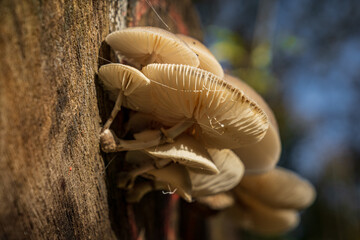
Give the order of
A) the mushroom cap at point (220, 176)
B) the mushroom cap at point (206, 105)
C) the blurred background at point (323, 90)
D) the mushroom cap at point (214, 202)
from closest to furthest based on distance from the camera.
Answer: the mushroom cap at point (206, 105)
the mushroom cap at point (220, 176)
the mushroom cap at point (214, 202)
the blurred background at point (323, 90)

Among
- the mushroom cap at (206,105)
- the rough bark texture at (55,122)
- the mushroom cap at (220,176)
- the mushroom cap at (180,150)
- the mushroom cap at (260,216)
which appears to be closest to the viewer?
the rough bark texture at (55,122)

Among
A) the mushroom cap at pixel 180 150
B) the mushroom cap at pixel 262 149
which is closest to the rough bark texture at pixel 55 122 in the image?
the mushroom cap at pixel 180 150

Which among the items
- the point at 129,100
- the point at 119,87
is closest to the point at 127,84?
the point at 119,87

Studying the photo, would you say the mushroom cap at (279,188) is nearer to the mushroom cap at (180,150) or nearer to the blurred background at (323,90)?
the mushroom cap at (180,150)

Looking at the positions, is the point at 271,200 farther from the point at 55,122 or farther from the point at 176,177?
the point at 55,122

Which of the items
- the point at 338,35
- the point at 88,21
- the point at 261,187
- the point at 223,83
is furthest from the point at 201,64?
the point at 338,35

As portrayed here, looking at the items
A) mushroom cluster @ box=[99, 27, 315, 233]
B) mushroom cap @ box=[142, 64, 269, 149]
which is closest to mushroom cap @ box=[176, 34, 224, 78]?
mushroom cluster @ box=[99, 27, 315, 233]

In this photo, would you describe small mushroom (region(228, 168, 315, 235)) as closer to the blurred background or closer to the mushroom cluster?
the mushroom cluster
